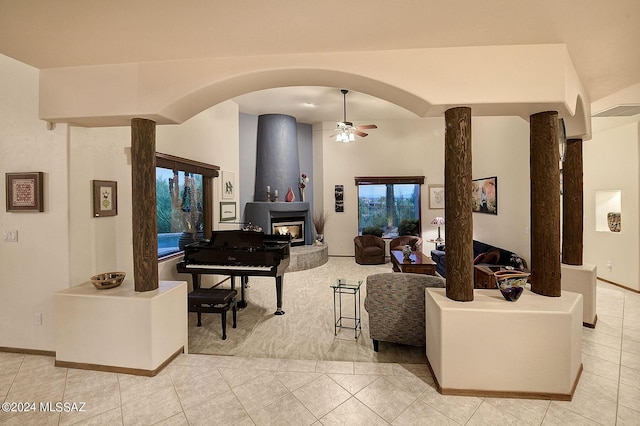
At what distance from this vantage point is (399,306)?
297cm

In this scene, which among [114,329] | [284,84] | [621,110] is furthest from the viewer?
[621,110]

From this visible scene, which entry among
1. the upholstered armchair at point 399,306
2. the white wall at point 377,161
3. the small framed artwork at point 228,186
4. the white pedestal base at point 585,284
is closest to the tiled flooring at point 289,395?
the upholstered armchair at point 399,306

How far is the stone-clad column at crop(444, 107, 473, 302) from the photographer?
2.46 metres

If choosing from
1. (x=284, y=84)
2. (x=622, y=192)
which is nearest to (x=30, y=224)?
(x=284, y=84)

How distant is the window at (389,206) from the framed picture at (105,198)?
5.95 metres

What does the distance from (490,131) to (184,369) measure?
6.40 meters

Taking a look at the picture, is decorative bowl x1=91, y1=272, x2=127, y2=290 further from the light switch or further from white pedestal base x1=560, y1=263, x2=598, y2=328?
white pedestal base x1=560, y1=263, x2=598, y2=328

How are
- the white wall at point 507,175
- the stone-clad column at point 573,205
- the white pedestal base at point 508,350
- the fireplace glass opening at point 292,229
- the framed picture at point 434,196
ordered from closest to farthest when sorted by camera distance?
the white pedestal base at point 508,350 → the stone-clad column at point 573,205 → the white wall at point 507,175 → the fireplace glass opening at point 292,229 → the framed picture at point 434,196

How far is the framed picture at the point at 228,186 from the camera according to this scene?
5938mm

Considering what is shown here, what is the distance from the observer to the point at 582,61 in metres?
2.66

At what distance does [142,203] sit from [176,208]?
83.3 inches

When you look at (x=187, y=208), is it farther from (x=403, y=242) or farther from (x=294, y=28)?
(x=403, y=242)

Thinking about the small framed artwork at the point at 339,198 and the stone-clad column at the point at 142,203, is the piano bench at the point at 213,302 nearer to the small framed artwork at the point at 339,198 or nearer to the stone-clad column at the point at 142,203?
the stone-clad column at the point at 142,203

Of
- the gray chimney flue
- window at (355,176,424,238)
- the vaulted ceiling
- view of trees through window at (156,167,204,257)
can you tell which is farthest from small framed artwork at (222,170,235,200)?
window at (355,176,424,238)
